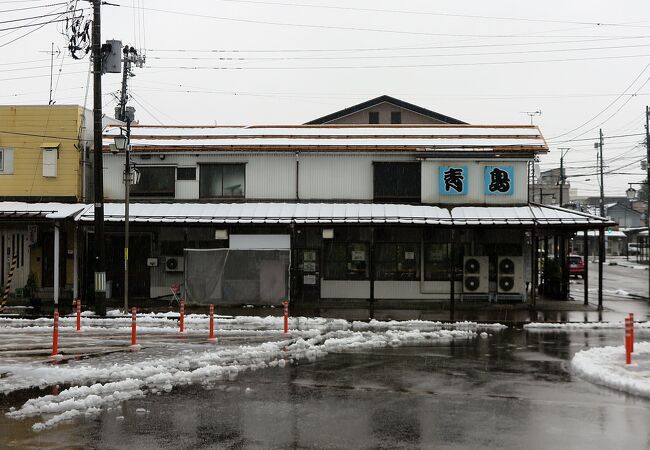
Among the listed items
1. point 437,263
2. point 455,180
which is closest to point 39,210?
point 437,263

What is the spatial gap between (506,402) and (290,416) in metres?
3.61

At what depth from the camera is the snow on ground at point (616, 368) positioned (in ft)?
40.2

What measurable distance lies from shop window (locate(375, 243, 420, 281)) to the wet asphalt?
12.9 metres

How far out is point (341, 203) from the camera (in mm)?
27719

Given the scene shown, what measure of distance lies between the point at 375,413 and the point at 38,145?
22684 mm

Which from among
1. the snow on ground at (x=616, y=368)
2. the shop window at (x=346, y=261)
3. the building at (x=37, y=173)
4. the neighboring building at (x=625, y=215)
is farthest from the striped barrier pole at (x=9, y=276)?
the neighboring building at (x=625, y=215)

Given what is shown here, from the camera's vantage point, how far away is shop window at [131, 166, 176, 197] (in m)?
28.3

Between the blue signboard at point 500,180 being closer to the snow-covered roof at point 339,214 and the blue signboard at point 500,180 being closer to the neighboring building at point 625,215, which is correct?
the snow-covered roof at point 339,214

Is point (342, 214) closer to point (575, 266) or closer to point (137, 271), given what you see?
point (137, 271)

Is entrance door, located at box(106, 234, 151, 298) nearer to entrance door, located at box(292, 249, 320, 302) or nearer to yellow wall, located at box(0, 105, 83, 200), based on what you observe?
yellow wall, located at box(0, 105, 83, 200)

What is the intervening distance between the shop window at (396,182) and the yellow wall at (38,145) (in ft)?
40.4

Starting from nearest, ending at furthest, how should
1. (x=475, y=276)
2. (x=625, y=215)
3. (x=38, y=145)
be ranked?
(x=475, y=276) < (x=38, y=145) < (x=625, y=215)

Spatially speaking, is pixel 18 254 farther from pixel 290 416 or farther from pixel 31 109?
pixel 290 416

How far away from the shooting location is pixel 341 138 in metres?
28.3
